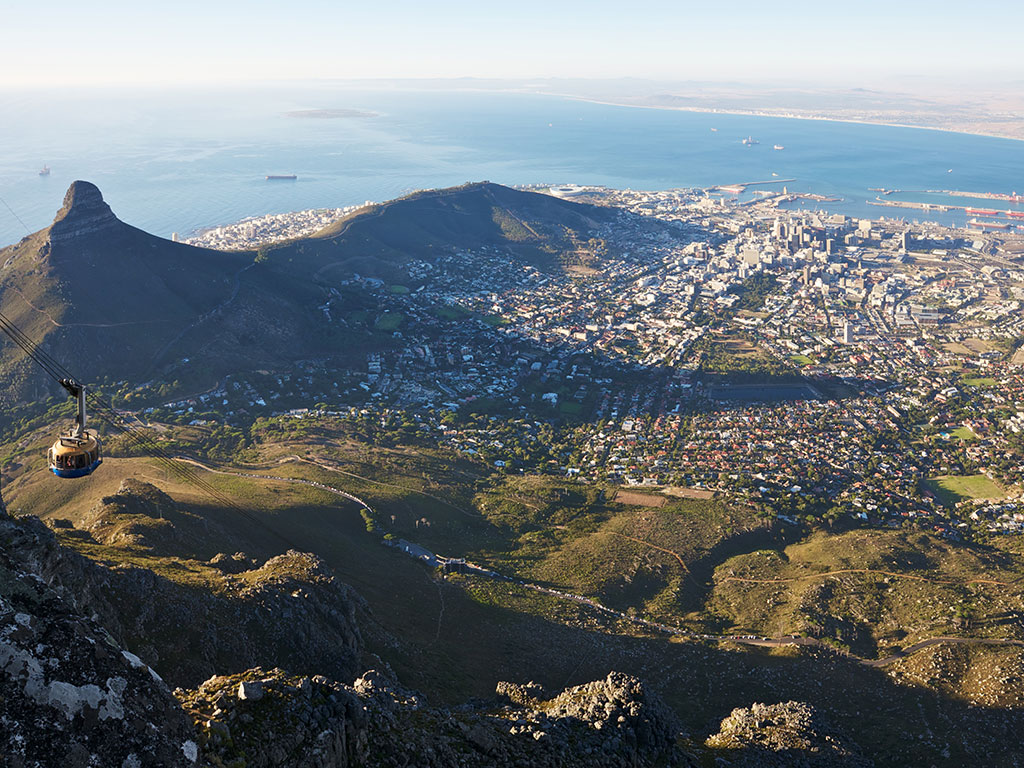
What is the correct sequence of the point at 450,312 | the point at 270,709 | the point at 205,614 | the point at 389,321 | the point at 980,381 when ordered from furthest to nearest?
the point at 450,312 → the point at 389,321 → the point at 980,381 → the point at 205,614 → the point at 270,709

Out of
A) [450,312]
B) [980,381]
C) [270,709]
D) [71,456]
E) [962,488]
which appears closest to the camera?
[270,709]

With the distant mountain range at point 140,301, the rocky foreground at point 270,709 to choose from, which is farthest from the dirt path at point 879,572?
the distant mountain range at point 140,301

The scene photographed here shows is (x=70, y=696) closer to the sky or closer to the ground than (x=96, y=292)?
closer to the sky

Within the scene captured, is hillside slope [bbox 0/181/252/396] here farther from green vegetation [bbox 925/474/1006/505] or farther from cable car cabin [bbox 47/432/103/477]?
green vegetation [bbox 925/474/1006/505]

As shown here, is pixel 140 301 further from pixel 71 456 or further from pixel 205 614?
pixel 71 456

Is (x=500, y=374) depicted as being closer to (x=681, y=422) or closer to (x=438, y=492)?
(x=681, y=422)

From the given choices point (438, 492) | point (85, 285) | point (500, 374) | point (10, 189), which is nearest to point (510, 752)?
point (438, 492)

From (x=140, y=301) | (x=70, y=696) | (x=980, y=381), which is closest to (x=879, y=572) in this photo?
(x=70, y=696)
